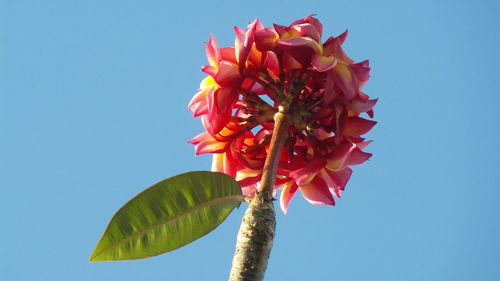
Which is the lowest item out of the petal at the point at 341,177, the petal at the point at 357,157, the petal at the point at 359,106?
the petal at the point at 341,177

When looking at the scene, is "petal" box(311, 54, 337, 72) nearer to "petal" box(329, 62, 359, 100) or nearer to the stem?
"petal" box(329, 62, 359, 100)

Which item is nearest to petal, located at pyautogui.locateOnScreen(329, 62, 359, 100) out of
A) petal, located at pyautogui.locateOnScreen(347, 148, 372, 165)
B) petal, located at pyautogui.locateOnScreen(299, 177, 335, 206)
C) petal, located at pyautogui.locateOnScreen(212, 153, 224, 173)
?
petal, located at pyautogui.locateOnScreen(347, 148, 372, 165)

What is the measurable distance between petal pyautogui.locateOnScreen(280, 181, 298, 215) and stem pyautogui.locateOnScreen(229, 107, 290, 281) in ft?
0.84

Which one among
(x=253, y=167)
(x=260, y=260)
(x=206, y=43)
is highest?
(x=206, y=43)

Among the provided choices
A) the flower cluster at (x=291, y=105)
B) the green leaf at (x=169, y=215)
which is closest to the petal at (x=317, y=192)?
the flower cluster at (x=291, y=105)

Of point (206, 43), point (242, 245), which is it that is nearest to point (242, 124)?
point (206, 43)

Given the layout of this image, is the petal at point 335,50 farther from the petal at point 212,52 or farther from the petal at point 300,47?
the petal at point 212,52

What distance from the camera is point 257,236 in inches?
44.6

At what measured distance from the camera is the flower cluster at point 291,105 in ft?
4.52

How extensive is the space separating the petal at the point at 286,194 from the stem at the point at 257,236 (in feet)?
0.84

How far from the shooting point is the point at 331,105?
4.56 ft

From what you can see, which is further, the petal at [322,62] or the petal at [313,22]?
the petal at [313,22]

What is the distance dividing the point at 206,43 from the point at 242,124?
218 millimetres

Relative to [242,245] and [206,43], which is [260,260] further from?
[206,43]
